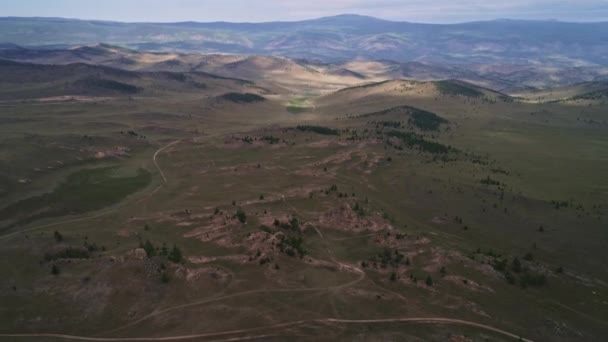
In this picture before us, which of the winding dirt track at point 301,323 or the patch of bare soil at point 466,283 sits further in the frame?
the patch of bare soil at point 466,283

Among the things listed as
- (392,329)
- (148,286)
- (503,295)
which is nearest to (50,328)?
(148,286)

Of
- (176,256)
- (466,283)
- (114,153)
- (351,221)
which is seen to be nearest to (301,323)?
(176,256)

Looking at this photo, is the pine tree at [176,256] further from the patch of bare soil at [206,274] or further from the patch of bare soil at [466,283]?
the patch of bare soil at [466,283]

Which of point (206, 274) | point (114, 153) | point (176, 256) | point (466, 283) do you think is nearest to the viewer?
point (466, 283)

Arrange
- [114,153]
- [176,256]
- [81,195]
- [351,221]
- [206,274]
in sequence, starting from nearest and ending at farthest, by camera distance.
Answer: [206,274], [176,256], [351,221], [81,195], [114,153]

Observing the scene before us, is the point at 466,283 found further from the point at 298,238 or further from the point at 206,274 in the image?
the point at 206,274

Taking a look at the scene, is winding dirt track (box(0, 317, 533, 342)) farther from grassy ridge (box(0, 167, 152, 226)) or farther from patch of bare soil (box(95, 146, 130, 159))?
patch of bare soil (box(95, 146, 130, 159))

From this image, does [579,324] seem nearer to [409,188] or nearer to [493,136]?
[409,188]

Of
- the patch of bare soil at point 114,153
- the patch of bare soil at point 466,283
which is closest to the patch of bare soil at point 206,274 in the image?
the patch of bare soil at point 466,283

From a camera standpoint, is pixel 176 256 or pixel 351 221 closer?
pixel 176 256

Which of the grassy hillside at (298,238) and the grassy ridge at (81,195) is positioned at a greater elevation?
the grassy hillside at (298,238)

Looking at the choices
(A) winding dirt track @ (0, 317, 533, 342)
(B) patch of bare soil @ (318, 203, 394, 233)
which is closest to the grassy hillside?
(A) winding dirt track @ (0, 317, 533, 342)
